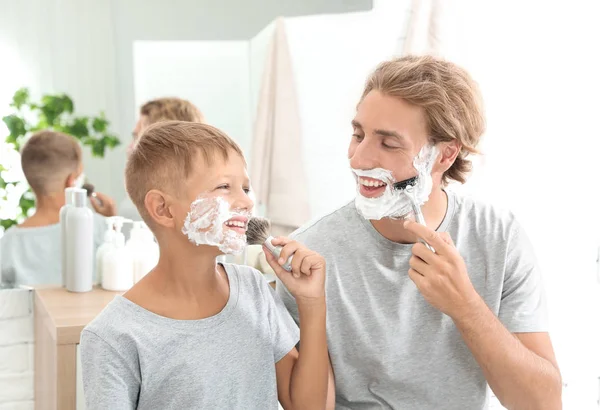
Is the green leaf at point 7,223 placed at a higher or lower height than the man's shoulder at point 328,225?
lower

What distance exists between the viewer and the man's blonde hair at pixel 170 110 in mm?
1689

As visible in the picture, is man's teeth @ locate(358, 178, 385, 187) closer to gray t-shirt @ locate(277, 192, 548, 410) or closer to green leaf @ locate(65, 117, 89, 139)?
gray t-shirt @ locate(277, 192, 548, 410)

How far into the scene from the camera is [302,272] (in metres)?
1.09

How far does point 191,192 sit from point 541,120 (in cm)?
124

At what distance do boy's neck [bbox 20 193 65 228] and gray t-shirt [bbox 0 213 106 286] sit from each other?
0.03 ft

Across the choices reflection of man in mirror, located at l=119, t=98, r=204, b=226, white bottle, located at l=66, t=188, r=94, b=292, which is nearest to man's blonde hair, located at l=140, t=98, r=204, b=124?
reflection of man in mirror, located at l=119, t=98, r=204, b=226

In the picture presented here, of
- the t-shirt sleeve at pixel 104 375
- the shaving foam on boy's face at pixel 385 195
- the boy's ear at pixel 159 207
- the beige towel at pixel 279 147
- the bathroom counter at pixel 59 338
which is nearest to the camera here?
the t-shirt sleeve at pixel 104 375

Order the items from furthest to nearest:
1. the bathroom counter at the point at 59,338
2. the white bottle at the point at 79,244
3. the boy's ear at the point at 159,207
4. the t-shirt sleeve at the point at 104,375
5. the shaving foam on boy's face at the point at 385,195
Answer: the white bottle at the point at 79,244 < the bathroom counter at the point at 59,338 < the shaving foam on boy's face at the point at 385,195 < the boy's ear at the point at 159,207 < the t-shirt sleeve at the point at 104,375

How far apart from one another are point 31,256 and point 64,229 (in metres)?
0.10

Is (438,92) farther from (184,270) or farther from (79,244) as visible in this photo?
(79,244)

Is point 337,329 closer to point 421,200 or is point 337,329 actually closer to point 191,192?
point 421,200

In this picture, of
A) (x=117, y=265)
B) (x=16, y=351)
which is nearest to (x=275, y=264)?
(x=117, y=265)

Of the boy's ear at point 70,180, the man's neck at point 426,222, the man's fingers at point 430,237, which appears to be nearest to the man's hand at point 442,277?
the man's fingers at point 430,237

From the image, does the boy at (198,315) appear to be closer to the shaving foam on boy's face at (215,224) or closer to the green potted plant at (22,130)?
the shaving foam on boy's face at (215,224)
